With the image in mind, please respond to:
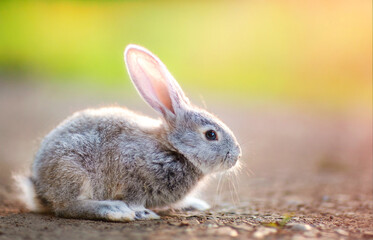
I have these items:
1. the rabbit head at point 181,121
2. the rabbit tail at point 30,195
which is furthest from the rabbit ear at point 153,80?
the rabbit tail at point 30,195

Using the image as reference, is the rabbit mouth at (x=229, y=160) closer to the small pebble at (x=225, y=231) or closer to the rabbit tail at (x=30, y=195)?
the small pebble at (x=225, y=231)

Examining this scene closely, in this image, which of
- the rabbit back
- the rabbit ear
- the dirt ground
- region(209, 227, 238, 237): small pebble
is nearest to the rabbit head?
the rabbit ear

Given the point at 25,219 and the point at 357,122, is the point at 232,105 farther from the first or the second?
the point at 25,219

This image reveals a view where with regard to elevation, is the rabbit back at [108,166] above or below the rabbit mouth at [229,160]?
below

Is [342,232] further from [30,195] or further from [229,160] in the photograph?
[30,195]

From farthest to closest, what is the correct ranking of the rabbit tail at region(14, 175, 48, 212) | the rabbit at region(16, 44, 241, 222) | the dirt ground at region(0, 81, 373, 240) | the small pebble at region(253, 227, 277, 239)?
the rabbit tail at region(14, 175, 48, 212), the rabbit at region(16, 44, 241, 222), the dirt ground at region(0, 81, 373, 240), the small pebble at region(253, 227, 277, 239)

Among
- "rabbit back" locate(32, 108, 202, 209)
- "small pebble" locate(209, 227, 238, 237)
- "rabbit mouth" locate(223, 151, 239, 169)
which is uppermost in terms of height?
"rabbit mouth" locate(223, 151, 239, 169)

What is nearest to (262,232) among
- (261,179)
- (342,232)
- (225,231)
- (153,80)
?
(225,231)

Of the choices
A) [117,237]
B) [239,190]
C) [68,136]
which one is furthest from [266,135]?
[117,237]

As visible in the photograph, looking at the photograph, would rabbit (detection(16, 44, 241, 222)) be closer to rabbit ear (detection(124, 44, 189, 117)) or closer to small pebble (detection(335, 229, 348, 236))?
rabbit ear (detection(124, 44, 189, 117))
